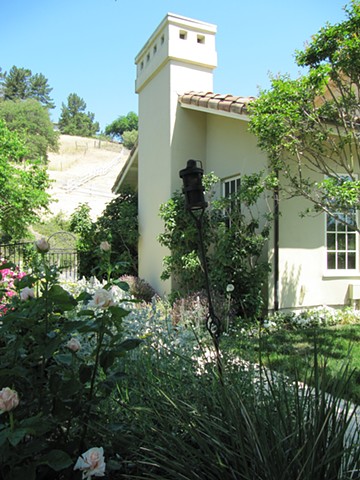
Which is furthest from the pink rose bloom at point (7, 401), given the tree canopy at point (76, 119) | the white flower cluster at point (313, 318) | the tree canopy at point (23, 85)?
the tree canopy at point (76, 119)

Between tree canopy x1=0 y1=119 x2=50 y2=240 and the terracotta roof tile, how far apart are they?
578 cm

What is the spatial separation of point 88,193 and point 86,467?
40.5 meters

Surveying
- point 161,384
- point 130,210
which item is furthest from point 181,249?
point 161,384

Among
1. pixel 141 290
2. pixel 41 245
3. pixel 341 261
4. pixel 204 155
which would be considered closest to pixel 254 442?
pixel 41 245

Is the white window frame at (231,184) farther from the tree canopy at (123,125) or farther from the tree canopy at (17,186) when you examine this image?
the tree canopy at (123,125)

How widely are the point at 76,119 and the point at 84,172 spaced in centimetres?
2623

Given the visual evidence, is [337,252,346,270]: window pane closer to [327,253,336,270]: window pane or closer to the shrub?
[327,253,336,270]: window pane

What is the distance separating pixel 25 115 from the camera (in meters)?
52.8

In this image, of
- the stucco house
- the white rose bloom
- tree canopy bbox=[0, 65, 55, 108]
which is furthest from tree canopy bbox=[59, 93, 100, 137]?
the white rose bloom

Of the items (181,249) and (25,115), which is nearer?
(181,249)

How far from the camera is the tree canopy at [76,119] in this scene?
245 feet

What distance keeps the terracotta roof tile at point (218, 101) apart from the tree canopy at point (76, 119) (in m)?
70.2

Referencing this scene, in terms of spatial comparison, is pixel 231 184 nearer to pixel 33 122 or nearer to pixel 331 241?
pixel 331 241

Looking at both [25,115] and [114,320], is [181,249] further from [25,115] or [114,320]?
[25,115]
